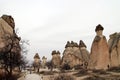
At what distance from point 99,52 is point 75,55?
28.2m

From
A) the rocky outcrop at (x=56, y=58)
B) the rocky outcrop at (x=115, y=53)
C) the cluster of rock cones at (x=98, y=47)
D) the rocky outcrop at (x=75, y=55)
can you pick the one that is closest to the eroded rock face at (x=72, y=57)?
the rocky outcrop at (x=75, y=55)

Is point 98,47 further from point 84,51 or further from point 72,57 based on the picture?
point 84,51

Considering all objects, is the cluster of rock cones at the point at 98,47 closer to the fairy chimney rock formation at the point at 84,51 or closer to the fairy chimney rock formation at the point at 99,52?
the fairy chimney rock formation at the point at 99,52

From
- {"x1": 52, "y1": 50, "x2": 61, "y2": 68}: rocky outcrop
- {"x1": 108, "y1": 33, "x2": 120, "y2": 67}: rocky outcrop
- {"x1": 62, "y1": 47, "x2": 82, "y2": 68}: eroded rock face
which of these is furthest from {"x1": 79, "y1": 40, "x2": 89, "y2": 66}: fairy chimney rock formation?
{"x1": 52, "y1": 50, "x2": 61, "y2": 68}: rocky outcrop

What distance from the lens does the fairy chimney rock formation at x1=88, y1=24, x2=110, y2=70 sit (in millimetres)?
41750

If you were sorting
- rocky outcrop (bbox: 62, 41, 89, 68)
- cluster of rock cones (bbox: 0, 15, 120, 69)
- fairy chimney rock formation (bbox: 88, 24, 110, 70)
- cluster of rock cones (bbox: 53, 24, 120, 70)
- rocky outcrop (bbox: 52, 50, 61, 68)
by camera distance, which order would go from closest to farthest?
1. cluster of rock cones (bbox: 0, 15, 120, 69)
2. fairy chimney rock formation (bbox: 88, 24, 110, 70)
3. cluster of rock cones (bbox: 53, 24, 120, 70)
4. rocky outcrop (bbox: 62, 41, 89, 68)
5. rocky outcrop (bbox: 52, 50, 61, 68)

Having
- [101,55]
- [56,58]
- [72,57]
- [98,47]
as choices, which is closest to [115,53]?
[98,47]

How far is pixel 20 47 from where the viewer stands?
1171 inches

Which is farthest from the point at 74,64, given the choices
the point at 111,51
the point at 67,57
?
the point at 111,51

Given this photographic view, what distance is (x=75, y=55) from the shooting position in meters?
70.1

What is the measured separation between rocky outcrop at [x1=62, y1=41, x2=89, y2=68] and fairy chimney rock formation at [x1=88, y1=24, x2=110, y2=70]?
79.9ft

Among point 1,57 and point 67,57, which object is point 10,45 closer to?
point 1,57

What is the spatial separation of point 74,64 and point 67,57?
3984mm

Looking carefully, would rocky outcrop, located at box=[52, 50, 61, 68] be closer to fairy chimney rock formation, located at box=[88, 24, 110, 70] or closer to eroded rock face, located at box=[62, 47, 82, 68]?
eroded rock face, located at box=[62, 47, 82, 68]
